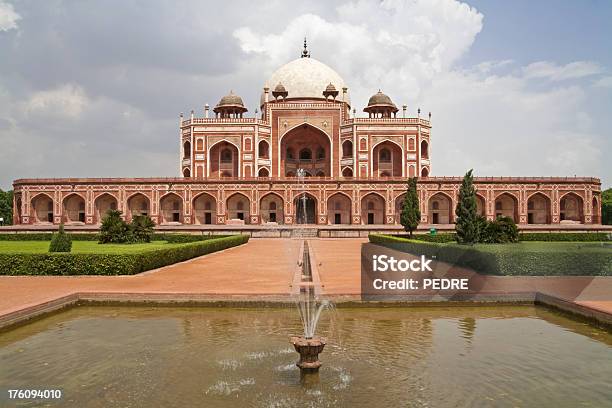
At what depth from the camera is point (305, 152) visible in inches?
1563

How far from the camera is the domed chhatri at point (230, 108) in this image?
3797cm

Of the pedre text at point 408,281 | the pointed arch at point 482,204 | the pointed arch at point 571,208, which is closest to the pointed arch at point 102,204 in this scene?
the pointed arch at point 482,204

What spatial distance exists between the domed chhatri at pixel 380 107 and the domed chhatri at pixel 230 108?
9119 millimetres

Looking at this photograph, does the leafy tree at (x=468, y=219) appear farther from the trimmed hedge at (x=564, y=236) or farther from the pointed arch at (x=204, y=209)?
the pointed arch at (x=204, y=209)

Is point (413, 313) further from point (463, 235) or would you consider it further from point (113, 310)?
point (463, 235)

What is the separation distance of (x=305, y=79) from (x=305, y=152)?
5.74 m

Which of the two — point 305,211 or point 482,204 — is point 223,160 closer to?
point 305,211

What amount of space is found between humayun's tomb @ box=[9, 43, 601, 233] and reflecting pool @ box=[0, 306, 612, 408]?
950 inches

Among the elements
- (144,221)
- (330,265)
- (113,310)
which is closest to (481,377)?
(113,310)

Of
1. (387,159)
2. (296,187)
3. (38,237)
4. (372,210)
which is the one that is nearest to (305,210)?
(296,187)

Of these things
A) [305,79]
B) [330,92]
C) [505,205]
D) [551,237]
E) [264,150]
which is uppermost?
[305,79]

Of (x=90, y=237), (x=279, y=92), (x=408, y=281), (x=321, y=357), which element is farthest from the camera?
(x=279, y=92)

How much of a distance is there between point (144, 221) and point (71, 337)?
13100 millimetres

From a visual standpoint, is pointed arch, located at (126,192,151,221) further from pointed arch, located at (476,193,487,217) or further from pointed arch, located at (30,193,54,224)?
pointed arch, located at (476,193,487,217)
